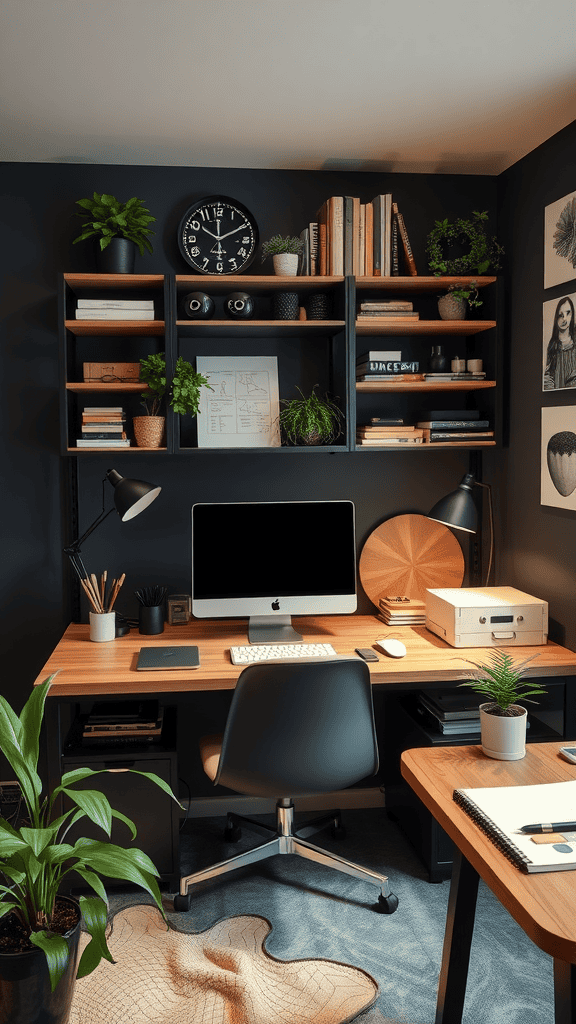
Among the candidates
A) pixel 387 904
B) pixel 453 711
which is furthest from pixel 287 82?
pixel 387 904

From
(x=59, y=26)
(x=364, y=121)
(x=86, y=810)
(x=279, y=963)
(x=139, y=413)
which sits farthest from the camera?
(x=139, y=413)

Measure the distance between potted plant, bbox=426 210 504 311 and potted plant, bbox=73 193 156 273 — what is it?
3.42ft

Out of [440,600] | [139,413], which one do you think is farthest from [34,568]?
[440,600]

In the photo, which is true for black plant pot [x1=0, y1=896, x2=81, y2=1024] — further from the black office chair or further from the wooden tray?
the wooden tray

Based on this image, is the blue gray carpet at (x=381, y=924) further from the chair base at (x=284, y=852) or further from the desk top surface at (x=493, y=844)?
the desk top surface at (x=493, y=844)

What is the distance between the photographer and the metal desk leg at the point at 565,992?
1.26m

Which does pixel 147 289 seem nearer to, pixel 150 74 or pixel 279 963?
pixel 150 74

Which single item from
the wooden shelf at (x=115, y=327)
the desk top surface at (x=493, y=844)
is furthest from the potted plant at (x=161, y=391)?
the desk top surface at (x=493, y=844)

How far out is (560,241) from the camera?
2.56 m

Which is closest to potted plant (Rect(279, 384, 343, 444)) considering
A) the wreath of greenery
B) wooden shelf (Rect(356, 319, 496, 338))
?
wooden shelf (Rect(356, 319, 496, 338))

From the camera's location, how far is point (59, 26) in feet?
6.50

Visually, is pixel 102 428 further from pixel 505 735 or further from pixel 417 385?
pixel 505 735

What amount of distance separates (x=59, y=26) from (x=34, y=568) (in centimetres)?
183

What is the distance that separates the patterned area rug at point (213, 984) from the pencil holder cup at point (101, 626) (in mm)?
927
